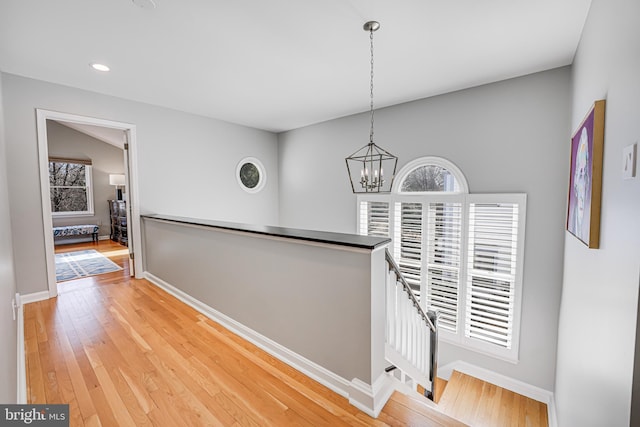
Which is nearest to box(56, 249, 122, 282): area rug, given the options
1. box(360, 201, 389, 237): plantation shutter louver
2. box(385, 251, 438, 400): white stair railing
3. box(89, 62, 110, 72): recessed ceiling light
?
box(89, 62, 110, 72): recessed ceiling light

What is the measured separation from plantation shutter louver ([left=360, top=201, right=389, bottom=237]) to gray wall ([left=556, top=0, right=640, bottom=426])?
7.78 ft

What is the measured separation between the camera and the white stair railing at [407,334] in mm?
1803

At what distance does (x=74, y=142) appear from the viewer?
691 centimetres

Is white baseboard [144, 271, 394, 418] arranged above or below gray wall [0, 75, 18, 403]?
below

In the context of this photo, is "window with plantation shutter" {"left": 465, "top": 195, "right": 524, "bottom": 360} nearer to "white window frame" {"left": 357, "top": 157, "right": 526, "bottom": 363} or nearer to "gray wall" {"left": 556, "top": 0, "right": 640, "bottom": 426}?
"white window frame" {"left": 357, "top": 157, "right": 526, "bottom": 363}

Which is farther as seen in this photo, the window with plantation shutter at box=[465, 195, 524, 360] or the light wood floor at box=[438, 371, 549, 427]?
the window with plantation shutter at box=[465, 195, 524, 360]

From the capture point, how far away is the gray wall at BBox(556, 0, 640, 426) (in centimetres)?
95

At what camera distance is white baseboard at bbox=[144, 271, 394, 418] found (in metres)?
1.56

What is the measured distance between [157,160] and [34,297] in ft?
7.04

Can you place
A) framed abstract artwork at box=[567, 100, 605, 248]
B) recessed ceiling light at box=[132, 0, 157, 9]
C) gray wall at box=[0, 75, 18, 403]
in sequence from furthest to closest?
recessed ceiling light at box=[132, 0, 157, 9]
framed abstract artwork at box=[567, 100, 605, 248]
gray wall at box=[0, 75, 18, 403]

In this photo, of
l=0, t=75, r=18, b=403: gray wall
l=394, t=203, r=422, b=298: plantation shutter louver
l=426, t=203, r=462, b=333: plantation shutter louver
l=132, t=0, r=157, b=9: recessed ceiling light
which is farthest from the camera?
l=394, t=203, r=422, b=298: plantation shutter louver

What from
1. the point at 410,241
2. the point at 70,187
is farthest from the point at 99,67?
the point at 70,187

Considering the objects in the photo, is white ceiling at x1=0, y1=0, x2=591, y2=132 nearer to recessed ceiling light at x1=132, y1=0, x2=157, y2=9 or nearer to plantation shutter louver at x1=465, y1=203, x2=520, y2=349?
recessed ceiling light at x1=132, y1=0, x2=157, y2=9

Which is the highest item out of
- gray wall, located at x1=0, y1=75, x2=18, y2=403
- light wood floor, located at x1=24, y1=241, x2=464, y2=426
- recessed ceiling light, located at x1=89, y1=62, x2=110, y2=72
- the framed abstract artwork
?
recessed ceiling light, located at x1=89, y1=62, x2=110, y2=72
